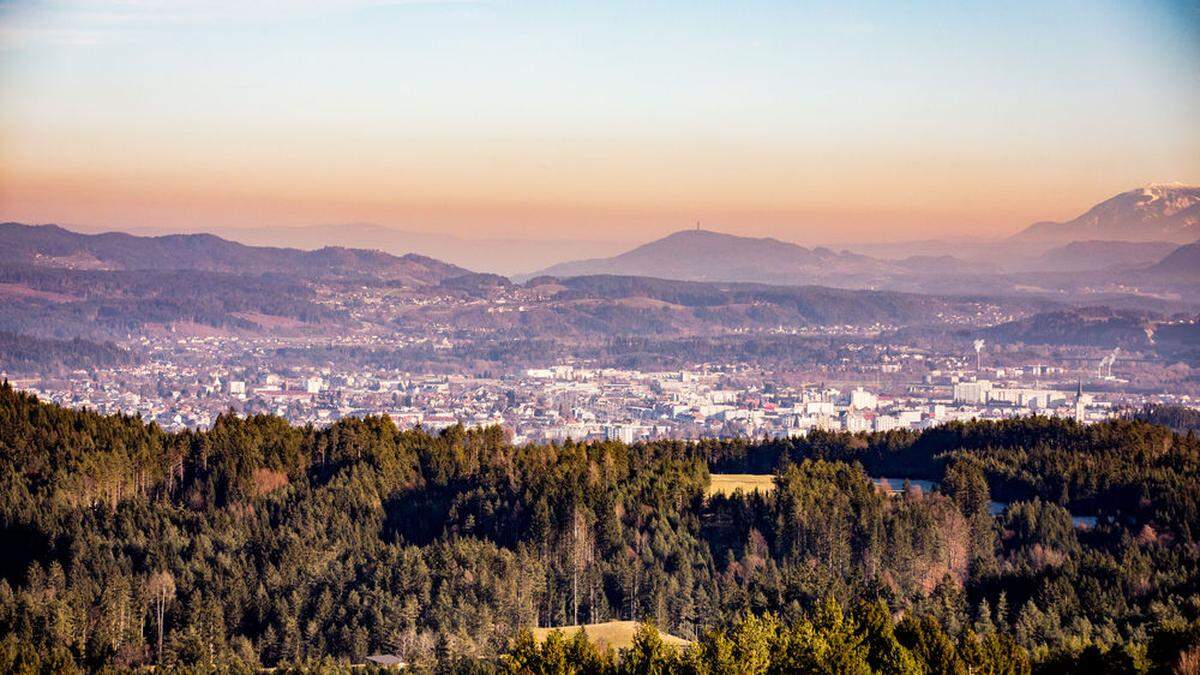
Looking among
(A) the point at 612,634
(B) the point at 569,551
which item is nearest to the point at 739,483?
(B) the point at 569,551

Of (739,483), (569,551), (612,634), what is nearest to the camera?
(612,634)

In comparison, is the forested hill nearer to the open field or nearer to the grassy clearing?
the open field

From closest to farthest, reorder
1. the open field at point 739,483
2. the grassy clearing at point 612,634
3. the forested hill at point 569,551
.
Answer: the forested hill at point 569,551 → the grassy clearing at point 612,634 → the open field at point 739,483

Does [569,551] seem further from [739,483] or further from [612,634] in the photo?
[739,483]

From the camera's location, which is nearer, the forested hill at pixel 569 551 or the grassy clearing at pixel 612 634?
the forested hill at pixel 569 551

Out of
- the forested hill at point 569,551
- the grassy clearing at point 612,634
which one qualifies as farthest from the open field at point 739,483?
→ the grassy clearing at point 612,634

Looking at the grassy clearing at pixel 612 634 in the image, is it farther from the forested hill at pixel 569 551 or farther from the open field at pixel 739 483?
the open field at pixel 739 483

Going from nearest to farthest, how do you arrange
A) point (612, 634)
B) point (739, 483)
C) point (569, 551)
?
point (612, 634) < point (569, 551) < point (739, 483)
